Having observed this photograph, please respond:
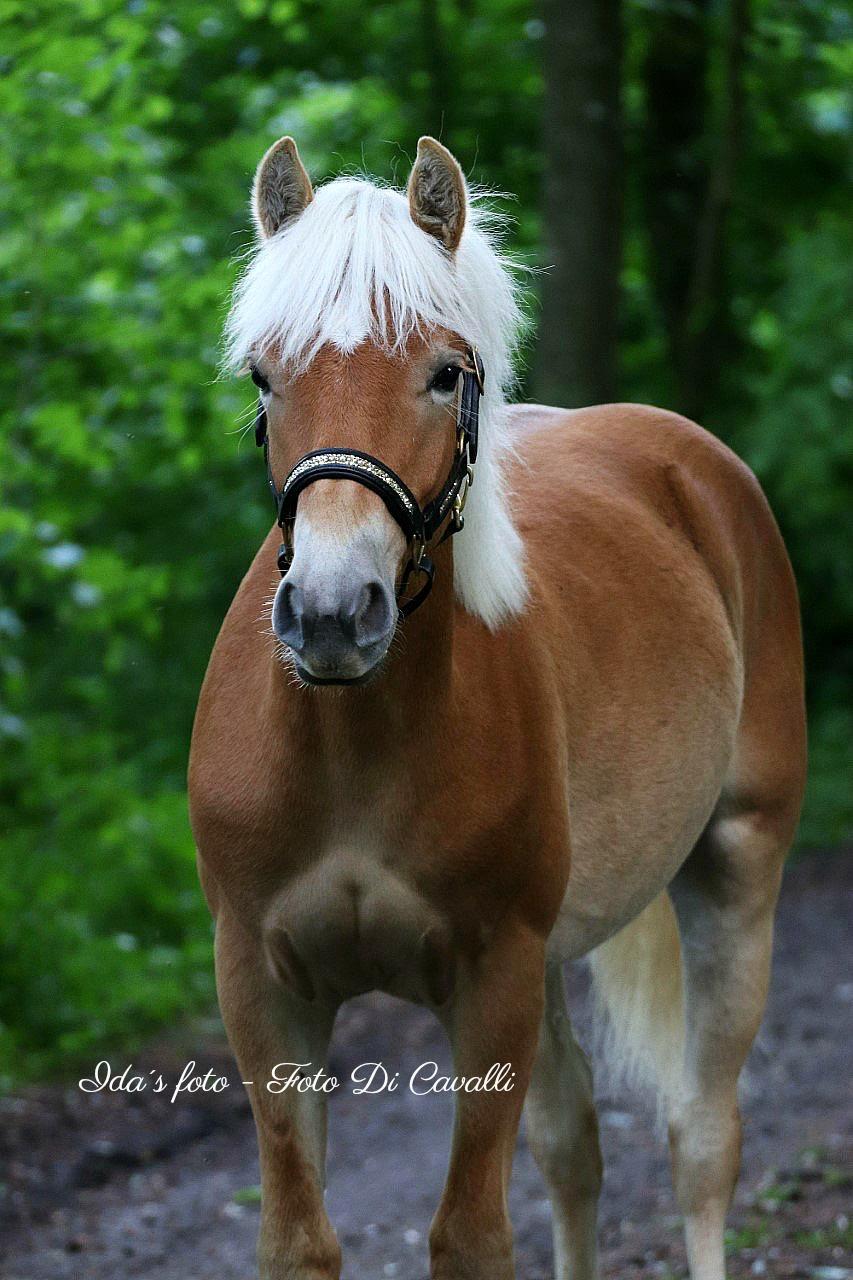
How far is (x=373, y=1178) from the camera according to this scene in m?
5.07

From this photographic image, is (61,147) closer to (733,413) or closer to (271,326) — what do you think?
(271,326)

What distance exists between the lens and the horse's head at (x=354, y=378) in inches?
86.2

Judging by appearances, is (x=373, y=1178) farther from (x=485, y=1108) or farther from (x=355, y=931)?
(x=355, y=931)

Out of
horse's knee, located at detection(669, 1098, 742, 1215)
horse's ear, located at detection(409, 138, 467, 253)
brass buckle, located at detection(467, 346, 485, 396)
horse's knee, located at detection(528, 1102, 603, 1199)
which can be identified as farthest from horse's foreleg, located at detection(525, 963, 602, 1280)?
horse's ear, located at detection(409, 138, 467, 253)

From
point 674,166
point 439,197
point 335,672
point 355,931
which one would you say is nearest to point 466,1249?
point 355,931

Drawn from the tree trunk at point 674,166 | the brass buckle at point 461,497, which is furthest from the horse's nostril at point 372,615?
the tree trunk at point 674,166

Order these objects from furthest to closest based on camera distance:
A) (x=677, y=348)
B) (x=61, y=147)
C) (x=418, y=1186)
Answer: (x=677, y=348) < (x=61, y=147) < (x=418, y=1186)

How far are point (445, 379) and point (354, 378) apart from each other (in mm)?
187

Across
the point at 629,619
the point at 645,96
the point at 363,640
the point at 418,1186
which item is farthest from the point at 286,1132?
the point at 645,96

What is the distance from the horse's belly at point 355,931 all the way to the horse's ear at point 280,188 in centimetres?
109

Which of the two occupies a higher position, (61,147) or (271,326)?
(271,326)

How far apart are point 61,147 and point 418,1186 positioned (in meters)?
3.89

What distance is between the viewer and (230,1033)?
2.82 metres

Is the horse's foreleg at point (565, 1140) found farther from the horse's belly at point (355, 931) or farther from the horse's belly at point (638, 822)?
the horse's belly at point (355, 931)
